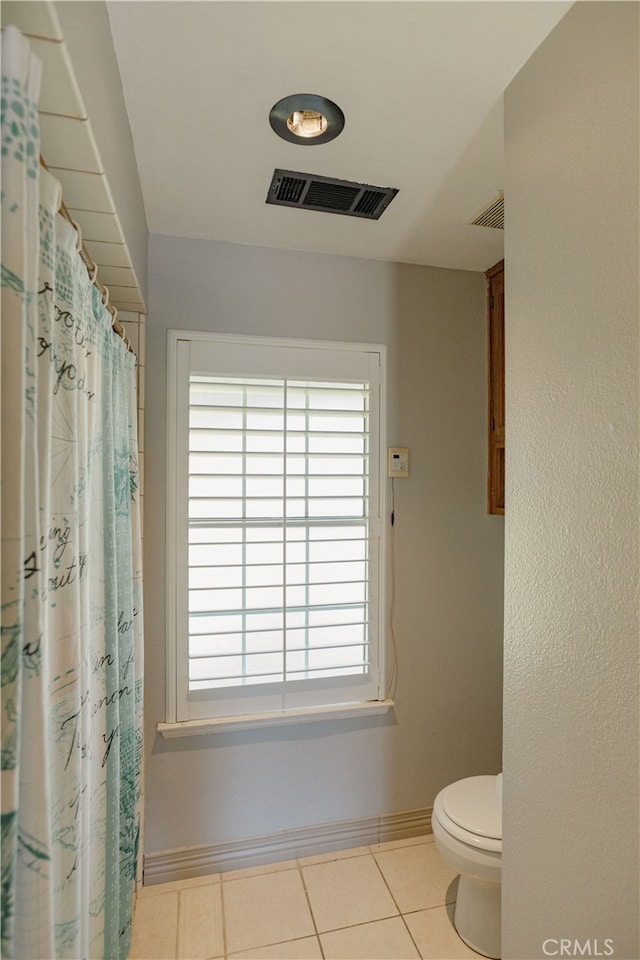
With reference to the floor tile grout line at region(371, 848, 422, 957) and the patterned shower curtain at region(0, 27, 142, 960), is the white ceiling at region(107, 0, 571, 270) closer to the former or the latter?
the patterned shower curtain at region(0, 27, 142, 960)

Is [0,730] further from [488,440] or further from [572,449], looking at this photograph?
[488,440]

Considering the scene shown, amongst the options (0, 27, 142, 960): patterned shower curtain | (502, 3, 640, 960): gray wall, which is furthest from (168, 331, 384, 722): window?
(502, 3, 640, 960): gray wall

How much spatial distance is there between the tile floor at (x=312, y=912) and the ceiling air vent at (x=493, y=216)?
2.45 meters

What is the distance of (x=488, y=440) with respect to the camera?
221 centimetres

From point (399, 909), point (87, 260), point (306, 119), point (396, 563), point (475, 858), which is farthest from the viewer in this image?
point (396, 563)

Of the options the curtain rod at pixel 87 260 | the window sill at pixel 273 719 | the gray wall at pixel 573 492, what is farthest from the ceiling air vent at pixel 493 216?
the window sill at pixel 273 719

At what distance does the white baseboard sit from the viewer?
184 centimetres

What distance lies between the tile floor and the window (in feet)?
2.00

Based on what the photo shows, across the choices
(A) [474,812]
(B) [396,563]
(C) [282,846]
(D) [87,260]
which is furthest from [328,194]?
(C) [282,846]

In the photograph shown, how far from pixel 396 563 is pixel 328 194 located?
4.67 feet

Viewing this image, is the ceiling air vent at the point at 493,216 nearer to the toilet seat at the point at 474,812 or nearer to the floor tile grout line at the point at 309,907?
the toilet seat at the point at 474,812

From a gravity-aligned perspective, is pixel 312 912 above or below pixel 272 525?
below

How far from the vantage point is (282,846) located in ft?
6.38

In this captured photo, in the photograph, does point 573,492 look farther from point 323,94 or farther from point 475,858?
point 475,858
